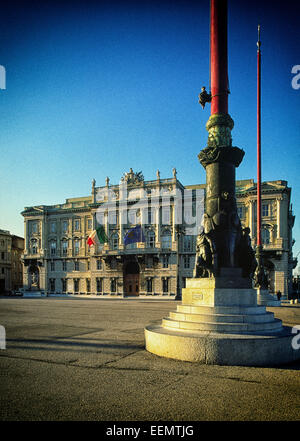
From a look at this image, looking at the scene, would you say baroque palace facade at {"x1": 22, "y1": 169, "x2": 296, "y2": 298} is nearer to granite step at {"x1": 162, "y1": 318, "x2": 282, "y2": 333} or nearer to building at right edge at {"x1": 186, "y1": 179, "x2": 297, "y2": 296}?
building at right edge at {"x1": 186, "y1": 179, "x2": 297, "y2": 296}

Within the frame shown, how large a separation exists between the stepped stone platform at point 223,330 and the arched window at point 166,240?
136ft

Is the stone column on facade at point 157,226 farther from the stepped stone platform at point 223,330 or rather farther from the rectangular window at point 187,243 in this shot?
the stepped stone platform at point 223,330

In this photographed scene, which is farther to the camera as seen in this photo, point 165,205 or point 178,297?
point 165,205

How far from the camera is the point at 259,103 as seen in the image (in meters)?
22.9

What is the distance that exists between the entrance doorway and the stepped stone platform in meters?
43.7

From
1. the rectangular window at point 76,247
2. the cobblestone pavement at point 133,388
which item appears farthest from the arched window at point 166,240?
the cobblestone pavement at point 133,388

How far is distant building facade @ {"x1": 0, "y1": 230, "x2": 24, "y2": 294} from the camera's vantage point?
7756cm

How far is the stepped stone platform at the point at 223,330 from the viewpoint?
6809mm

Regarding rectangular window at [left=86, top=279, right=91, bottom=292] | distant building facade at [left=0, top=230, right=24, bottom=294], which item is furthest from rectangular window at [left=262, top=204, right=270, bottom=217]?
distant building facade at [left=0, top=230, right=24, bottom=294]

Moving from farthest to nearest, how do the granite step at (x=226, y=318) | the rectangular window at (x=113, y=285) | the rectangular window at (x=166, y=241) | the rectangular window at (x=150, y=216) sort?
1. the rectangular window at (x=113, y=285)
2. the rectangular window at (x=150, y=216)
3. the rectangular window at (x=166, y=241)
4. the granite step at (x=226, y=318)

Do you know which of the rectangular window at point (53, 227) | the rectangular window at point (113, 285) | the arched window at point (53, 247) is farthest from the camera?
the rectangular window at point (53, 227)

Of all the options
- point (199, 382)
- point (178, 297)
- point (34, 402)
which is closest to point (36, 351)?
point (34, 402)

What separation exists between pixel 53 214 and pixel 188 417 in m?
60.9

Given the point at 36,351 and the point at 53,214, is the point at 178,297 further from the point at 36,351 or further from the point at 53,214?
the point at 36,351
